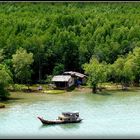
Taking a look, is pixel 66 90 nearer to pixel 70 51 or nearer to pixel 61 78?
pixel 61 78

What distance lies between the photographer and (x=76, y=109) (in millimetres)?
23500

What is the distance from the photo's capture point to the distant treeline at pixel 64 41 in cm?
3472

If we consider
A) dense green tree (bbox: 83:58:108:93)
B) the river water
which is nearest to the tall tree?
the river water

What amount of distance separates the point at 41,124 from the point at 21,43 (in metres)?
17.5

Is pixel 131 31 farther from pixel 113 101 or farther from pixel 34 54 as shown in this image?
pixel 113 101

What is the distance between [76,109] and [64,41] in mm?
14988

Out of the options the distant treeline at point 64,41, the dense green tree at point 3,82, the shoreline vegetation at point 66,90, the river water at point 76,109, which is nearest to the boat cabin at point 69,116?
the river water at point 76,109

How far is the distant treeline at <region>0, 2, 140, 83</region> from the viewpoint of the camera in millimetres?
34719

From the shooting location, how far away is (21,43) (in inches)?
1427

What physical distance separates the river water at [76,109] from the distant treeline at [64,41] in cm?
518

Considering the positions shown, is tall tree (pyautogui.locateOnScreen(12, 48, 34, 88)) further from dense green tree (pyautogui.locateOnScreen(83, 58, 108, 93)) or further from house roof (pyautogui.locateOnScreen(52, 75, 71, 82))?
dense green tree (pyautogui.locateOnScreen(83, 58, 108, 93))

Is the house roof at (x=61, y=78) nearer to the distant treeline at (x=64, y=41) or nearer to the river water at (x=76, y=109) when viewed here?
the distant treeline at (x=64, y=41)

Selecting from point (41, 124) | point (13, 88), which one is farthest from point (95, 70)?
point (41, 124)

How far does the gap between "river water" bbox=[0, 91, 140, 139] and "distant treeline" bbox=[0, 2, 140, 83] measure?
518 cm
